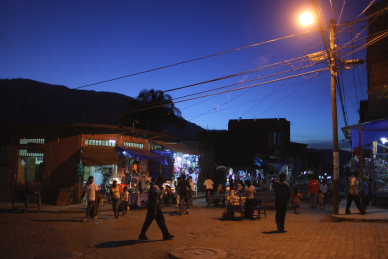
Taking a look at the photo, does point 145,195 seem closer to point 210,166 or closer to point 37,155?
point 37,155

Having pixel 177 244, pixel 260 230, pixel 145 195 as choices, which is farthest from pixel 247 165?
pixel 177 244

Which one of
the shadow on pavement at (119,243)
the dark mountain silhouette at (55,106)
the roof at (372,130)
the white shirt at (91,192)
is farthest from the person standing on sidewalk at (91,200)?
the dark mountain silhouette at (55,106)

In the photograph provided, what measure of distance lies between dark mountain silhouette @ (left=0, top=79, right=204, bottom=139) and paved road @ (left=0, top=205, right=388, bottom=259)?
18.0 m

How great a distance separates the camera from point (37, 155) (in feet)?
68.3

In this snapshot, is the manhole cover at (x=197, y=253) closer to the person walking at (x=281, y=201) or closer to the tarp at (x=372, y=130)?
the person walking at (x=281, y=201)

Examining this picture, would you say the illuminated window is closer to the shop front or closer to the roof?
the shop front

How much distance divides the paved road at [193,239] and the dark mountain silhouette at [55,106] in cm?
1803

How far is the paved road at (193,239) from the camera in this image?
753 cm

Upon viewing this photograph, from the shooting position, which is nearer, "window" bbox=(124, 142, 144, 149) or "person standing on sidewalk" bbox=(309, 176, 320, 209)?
"person standing on sidewalk" bbox=(309, 176, 320, 209)

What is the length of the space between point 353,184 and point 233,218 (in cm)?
520

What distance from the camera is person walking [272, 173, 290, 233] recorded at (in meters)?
10.5

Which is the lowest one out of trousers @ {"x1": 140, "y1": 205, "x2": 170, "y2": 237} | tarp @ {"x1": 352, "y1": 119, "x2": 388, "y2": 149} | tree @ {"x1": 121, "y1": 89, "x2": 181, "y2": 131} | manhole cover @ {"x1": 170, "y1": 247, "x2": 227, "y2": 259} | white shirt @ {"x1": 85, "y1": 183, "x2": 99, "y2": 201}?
manhole cover @ {"x1": 170, "y1": 247, "x2": 227, "y2": 259}

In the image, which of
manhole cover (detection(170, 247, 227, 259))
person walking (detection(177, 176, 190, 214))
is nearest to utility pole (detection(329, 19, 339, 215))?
person walking (detection(177, 176, 190, 214))

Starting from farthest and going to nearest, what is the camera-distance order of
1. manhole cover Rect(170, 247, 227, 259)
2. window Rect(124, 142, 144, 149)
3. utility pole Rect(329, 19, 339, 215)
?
window Rect(124, 142, 144, 149) → utility pole Rect(329, 19, 339, 215) → manhole cover Rect(170, 247, 227, 259)
